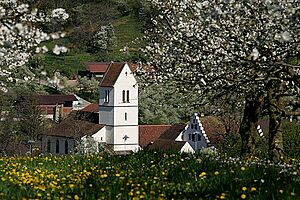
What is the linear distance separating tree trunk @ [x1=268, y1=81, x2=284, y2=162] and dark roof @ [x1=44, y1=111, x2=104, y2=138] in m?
48.6

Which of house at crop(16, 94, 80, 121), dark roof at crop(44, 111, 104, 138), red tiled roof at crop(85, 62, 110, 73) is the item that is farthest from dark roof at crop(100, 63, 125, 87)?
red tiled roof at crop(85, 62, 110, 73)

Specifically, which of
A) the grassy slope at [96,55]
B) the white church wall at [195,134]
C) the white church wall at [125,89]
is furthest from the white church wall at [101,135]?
the grassy slope at [96,55]

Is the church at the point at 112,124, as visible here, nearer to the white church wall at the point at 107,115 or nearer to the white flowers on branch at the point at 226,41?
the white church wall at the point at 107,115

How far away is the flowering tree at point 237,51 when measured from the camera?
7.64 meters

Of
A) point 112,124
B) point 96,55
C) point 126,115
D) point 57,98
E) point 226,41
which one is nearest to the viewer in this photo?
point 226,41

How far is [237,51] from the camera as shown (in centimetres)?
1004

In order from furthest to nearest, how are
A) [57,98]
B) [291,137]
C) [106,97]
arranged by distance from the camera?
[57,98] → [106,97] → [291,137]

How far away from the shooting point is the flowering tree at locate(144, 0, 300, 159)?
7.64 meters

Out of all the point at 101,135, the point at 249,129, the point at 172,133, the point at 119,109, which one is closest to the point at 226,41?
the point at 249,129

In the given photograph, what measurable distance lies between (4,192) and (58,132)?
55.0 meters

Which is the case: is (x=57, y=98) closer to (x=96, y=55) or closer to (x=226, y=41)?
(x=96, y=55)

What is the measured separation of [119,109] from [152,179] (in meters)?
55.4

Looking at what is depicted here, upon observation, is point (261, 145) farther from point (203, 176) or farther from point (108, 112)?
point (108, 112)

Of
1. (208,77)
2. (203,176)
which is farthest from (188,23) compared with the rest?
(203,176)
